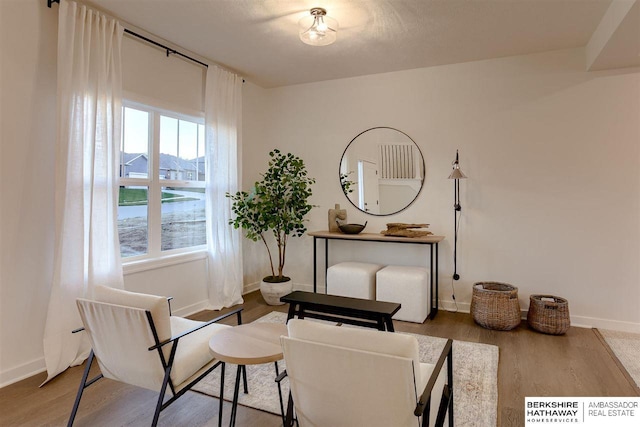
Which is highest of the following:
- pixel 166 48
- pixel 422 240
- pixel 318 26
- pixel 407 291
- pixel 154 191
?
pixel 166 48

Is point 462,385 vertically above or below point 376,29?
below

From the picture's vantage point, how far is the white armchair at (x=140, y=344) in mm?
1753

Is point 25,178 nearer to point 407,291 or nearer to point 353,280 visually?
A: point 353,280

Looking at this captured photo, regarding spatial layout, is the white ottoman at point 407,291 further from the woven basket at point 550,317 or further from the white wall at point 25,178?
the white wall at point 25,178

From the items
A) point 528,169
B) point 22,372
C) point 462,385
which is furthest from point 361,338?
point 528,169

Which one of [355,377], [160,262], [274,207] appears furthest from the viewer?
[274,207]

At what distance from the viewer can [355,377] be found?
4.25 feet

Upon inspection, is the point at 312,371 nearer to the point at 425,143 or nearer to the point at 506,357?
the point at 506,357

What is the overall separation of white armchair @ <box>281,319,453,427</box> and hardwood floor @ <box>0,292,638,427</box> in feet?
2.76

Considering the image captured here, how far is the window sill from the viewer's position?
128 inches

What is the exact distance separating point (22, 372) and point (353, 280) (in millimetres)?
2855

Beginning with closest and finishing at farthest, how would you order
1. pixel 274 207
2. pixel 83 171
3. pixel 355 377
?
pixel 355 377, pixel 83 171, pixel 274 207

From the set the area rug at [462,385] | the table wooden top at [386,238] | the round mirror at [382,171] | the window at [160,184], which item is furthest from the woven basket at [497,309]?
the window at [160,184]

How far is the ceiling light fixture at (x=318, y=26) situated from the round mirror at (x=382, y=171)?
1.67m
